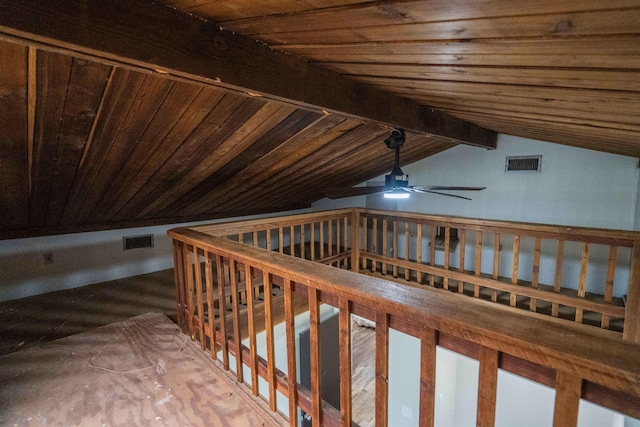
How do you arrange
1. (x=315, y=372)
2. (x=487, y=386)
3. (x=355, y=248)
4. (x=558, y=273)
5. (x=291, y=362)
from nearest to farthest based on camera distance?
(x=487, y=386) → (x=315, y=372) → (x=291, y=362) → (x=558, y=273) → (x=355, y=248)

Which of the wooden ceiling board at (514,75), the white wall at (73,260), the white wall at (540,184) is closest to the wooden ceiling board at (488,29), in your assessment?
the wooden ceiling board at (514,75)

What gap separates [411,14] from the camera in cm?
96

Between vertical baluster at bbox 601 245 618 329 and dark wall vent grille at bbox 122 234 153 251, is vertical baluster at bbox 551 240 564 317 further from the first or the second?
dark wall vent grille at bbox 122 234 153 251

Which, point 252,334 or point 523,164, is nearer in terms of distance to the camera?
point 252,334

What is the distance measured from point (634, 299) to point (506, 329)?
2.39m

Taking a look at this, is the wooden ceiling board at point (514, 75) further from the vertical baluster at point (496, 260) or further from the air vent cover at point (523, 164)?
the air vent cover at point (523, 164)

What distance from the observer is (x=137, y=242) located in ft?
14.4

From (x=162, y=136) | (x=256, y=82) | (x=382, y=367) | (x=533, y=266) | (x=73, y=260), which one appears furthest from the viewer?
(x=73, y=260)

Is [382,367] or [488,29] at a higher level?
[488,29]

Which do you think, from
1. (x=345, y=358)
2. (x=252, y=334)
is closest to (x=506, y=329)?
(x=345, y=358)

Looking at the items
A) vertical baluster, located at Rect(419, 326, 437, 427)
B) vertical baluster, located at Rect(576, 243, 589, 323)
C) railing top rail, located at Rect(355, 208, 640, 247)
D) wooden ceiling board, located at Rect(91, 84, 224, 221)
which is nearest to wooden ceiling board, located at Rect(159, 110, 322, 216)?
wooden ceiling board, located at Rect(91, 84, 224, 221)

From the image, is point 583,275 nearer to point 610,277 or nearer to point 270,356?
point 610,277

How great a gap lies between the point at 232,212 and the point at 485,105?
13.1ft

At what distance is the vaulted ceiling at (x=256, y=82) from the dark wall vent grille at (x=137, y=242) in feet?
2.94
